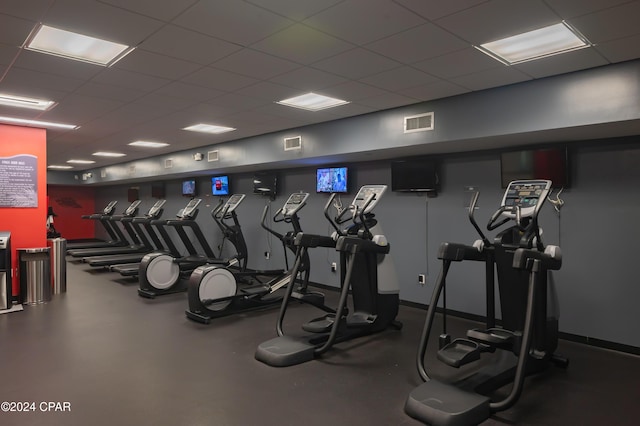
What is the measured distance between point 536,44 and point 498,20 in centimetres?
74

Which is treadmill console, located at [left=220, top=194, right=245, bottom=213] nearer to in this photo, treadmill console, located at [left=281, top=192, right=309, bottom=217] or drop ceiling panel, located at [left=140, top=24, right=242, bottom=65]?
treadmill console, located at [left=281, top=192, right=309, bottom=217]

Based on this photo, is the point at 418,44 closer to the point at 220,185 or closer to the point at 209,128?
the point at 209,128

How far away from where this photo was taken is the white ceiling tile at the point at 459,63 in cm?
328

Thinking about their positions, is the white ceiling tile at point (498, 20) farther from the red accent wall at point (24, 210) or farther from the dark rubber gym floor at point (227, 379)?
the red accent wall at point (24, 210)

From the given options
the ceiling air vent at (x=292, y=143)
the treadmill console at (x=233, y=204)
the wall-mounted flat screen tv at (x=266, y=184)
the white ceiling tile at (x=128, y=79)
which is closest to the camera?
the white ceiling tile at (x=128, y=79)

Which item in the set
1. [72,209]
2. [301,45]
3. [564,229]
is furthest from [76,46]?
[72,209]

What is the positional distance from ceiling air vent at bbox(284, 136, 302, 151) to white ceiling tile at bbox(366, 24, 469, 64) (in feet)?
10.2

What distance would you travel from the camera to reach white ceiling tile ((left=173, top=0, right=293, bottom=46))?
2.53m

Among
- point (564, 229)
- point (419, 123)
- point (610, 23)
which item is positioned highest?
point (610, 23)

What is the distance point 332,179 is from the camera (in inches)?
267

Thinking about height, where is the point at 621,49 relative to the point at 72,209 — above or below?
above

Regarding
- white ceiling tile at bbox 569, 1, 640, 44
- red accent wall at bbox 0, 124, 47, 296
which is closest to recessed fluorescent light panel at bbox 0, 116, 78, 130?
red accent wall at bbox 0, 124, 47, 296

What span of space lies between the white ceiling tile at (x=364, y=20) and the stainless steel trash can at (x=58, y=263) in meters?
5.90

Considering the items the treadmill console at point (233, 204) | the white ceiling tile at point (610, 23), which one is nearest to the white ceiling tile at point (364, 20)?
the white ceiling tile at point (610, 23)
